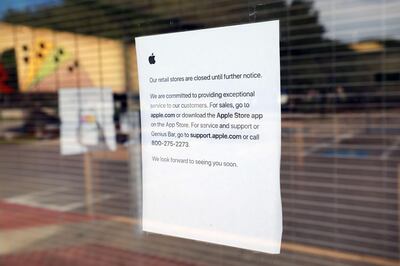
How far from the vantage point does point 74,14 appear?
4.61 metres

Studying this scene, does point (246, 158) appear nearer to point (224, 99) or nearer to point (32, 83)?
point (224, 99)

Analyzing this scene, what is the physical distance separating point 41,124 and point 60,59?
0.81 metres

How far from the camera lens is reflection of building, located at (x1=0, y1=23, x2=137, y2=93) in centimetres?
436

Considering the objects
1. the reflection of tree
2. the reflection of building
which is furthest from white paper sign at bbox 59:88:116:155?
the reflection of tree

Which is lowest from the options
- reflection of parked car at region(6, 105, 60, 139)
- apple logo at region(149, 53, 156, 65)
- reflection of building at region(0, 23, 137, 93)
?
reflection of parked car at region(6, 105, 60, 139)

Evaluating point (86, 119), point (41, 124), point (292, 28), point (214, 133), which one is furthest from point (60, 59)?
point (214, 133)

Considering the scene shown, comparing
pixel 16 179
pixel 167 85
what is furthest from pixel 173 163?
pixel 16 179

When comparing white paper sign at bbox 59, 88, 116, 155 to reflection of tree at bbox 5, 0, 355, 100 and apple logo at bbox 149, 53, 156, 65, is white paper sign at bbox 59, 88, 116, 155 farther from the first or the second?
apple logo at bbox 149, 53, 156, 65

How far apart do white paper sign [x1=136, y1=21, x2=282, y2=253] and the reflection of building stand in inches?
76.7

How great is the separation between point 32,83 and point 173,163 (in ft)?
10.8

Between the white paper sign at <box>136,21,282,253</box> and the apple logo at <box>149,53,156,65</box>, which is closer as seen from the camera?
the white paper sign at <box>136,21,282,253</box>

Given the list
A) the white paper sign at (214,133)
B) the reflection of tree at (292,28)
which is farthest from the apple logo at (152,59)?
the reflection of tree at (292,28)

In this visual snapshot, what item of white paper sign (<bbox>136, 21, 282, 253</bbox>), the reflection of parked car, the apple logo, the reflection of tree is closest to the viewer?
white paper sign (<bbox>136, 21, 282, 253</bbox>)

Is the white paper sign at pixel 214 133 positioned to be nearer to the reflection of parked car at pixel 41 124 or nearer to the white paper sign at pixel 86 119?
the white paper sign at pixel 86 119
